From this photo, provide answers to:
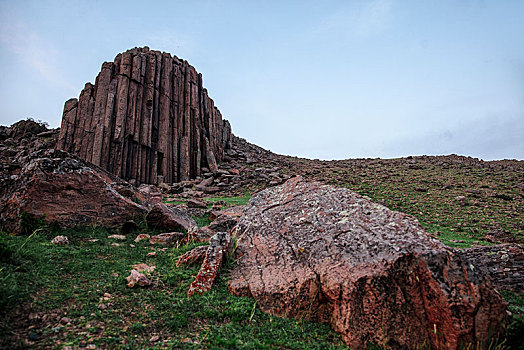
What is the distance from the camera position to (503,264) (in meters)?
7.88

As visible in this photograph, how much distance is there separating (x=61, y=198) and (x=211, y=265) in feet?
15.6

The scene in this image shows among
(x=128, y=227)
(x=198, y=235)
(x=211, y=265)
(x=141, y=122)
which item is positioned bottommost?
(x=211, y=265)

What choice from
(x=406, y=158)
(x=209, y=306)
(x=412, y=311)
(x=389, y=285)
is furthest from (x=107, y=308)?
(x=406, y=158)

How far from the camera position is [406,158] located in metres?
34.8

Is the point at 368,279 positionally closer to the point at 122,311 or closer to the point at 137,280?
the point at 122,311

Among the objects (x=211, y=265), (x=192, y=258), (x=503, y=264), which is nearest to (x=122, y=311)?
(x=211, y=265)

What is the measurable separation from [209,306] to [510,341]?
3.77 m

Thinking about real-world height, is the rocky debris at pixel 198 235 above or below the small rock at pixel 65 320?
above

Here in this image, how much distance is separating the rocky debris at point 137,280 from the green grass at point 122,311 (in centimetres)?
9

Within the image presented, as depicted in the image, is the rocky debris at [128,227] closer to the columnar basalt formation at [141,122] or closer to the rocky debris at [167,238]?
the rocky debris at [167,238]

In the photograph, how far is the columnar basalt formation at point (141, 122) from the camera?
81.5 ft

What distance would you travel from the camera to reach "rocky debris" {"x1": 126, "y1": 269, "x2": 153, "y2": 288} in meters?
4.24

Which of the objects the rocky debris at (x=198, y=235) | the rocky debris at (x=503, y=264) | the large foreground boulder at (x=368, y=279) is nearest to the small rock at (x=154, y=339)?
the large foreground boulder at (x=368, y=279)

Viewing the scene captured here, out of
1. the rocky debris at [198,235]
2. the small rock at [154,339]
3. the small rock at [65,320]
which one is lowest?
the small rock at [154,339]
